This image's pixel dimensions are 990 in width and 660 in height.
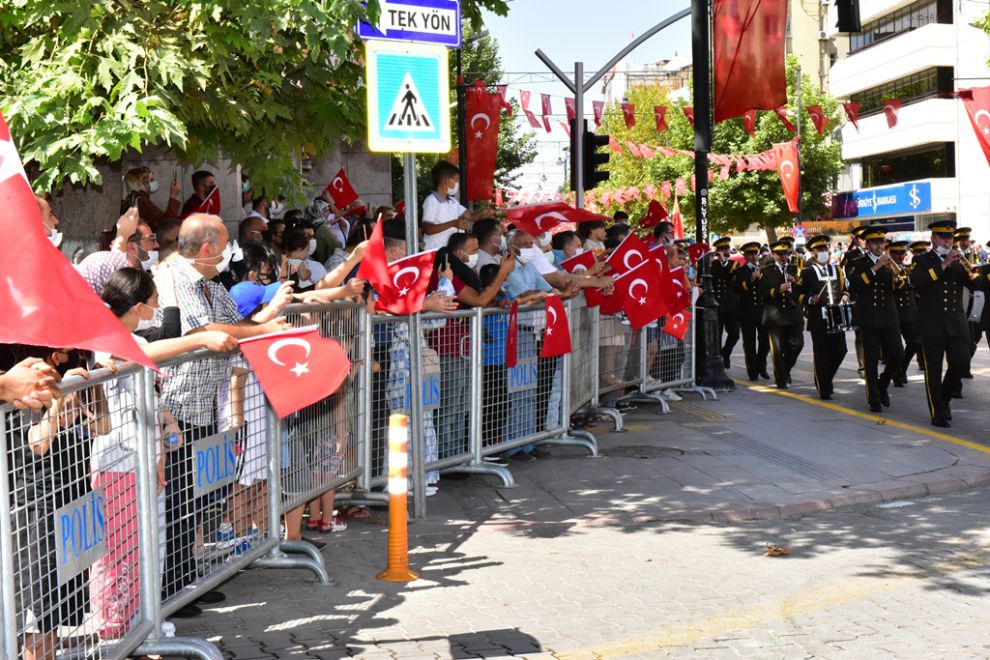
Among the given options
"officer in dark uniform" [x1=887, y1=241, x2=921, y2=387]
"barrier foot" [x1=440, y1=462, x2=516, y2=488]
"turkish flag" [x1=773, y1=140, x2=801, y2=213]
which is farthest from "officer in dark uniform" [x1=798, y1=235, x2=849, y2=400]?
"turkish flag" [x1=773, y1=140, x2=801, y2=213]

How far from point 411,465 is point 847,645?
152 inches

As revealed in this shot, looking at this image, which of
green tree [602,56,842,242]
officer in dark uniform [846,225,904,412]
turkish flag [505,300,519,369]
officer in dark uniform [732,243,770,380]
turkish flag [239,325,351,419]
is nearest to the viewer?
turkish flag [239,325,351,419]

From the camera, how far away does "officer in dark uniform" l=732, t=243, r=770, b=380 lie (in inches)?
685

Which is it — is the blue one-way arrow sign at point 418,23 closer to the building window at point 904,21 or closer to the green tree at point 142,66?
the green tree at point 142,66

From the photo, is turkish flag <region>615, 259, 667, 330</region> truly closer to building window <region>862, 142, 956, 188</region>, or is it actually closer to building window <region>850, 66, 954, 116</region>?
building window <region>862, 142, 956, 188</region>

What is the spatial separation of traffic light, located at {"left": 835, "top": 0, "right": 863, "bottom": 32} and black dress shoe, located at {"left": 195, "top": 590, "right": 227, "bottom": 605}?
1162 centimetres

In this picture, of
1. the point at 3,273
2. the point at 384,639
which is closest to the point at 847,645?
the point at 384,639

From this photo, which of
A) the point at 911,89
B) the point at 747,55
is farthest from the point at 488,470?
the point at 911,89

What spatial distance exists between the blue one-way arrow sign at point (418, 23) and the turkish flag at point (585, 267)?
4372 millimetres

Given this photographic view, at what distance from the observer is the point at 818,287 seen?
15484mm

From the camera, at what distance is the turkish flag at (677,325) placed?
1408 centimetres

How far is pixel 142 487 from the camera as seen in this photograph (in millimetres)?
5164

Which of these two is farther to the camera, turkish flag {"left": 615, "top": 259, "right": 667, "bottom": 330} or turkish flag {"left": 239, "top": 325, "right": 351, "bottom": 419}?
turkish flag {"left": 615, "top": 259, "right": 667, "bottom": 330}

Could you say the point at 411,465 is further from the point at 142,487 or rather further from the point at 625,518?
the point at 142,487
